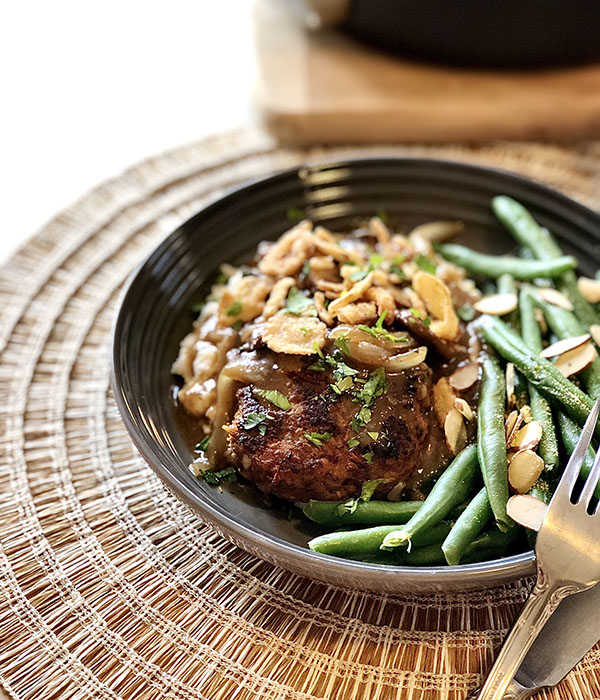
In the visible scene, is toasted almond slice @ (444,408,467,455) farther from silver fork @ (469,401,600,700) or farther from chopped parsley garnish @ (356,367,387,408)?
silver fork @ (469,401,600,700)

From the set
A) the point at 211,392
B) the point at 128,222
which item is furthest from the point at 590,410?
the point at 128,222

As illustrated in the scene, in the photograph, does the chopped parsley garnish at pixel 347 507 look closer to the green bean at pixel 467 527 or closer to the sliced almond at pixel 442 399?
the green bean at pixel 467 527

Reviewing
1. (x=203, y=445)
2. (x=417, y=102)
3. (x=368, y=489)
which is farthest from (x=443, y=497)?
(x=417, y=102)

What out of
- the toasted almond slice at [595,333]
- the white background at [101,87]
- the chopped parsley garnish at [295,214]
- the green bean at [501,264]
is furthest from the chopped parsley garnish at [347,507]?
the white background at [101,87]

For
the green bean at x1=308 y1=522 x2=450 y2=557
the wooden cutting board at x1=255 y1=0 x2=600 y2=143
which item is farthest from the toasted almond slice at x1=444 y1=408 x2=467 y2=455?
the wooden cutting board at x1=255 y1=0 x2=600 y2=143

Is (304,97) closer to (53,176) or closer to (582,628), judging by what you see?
(53,176)

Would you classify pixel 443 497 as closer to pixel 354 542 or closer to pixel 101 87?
pixel 354 542
